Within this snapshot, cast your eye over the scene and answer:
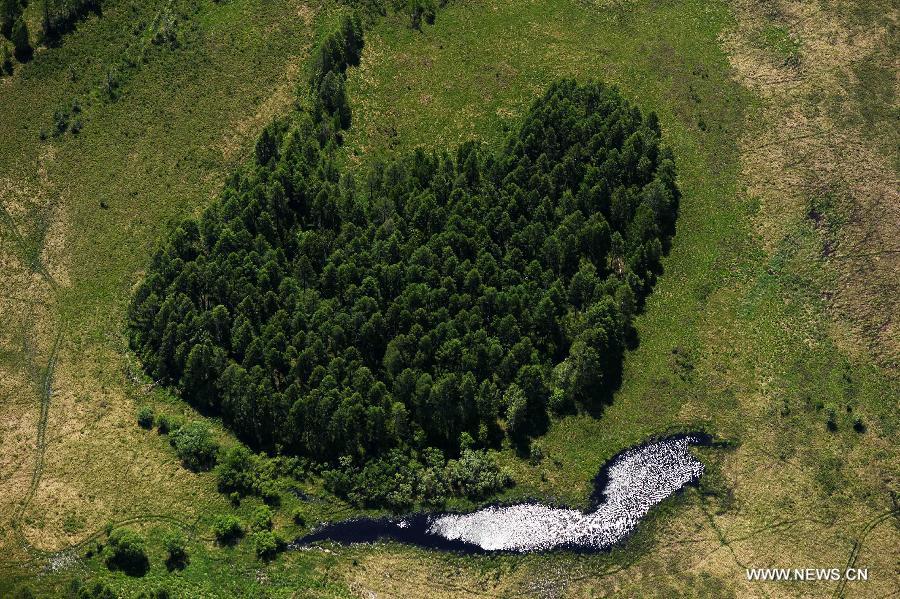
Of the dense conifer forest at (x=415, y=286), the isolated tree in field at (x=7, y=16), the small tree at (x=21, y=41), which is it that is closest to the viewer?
the dense conifer forest at (x=415, y=286)

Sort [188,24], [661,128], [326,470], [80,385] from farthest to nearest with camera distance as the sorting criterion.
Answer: [188,24]
[661,128]
[80,385]
[326,470]

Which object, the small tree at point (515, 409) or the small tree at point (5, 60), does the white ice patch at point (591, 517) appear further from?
the small tree at point (5, 60)

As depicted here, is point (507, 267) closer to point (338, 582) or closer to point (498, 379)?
point (498, 379)

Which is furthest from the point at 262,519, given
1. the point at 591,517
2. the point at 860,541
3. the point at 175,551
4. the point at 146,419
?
the point at 860,541

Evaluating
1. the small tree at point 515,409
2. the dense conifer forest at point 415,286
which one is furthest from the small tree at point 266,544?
the small tree at point 515,409

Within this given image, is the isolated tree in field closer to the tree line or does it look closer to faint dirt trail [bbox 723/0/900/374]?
the tree line

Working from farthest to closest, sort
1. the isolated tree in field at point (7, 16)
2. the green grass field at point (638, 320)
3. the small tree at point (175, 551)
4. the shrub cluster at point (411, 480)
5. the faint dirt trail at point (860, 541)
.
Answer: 1. the isolated tree in field at point (7, 16)
2. the shrub cluster at point (411, 480)
3. the green grass field at point (638, 320)
4. the small tree at point (175, 551)
5. the faint dirt trail at point (860, 541)

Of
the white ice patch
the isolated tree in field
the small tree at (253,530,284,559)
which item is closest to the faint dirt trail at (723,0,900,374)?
the white ice patch

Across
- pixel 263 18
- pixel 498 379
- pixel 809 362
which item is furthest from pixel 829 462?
pixel 263 18
